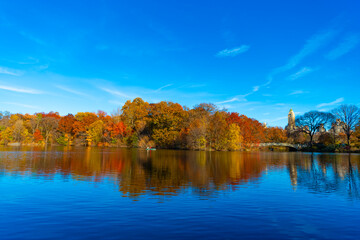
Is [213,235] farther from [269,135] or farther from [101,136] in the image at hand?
[269,135]

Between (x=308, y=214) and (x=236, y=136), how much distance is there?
69.9m

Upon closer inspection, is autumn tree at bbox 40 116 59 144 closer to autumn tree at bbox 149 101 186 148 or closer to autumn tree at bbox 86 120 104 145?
autumn tree at bbox 86 120 104 145

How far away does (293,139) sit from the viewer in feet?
333

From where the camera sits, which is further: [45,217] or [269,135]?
[269,135]

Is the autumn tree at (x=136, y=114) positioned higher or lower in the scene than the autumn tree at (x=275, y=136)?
higher

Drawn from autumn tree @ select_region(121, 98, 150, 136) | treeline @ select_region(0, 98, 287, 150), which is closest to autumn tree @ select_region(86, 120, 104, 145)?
treeline @ select_region(0, 98, 287, 150)

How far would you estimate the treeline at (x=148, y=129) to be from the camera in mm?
78875

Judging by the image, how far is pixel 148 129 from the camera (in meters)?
93.0

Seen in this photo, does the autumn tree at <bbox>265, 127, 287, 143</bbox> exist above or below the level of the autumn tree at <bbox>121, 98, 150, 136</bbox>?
below

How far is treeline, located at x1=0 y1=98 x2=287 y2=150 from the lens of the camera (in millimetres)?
78875

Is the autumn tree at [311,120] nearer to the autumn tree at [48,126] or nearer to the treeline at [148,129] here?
the treeline at [148,129]

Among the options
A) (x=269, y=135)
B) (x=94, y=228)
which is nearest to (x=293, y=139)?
(x=269, y=135)

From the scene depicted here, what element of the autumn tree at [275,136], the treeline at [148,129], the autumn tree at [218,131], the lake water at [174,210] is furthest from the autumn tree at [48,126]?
the autumn tree at [275,136]

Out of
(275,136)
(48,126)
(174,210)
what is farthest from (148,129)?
(174,210)
